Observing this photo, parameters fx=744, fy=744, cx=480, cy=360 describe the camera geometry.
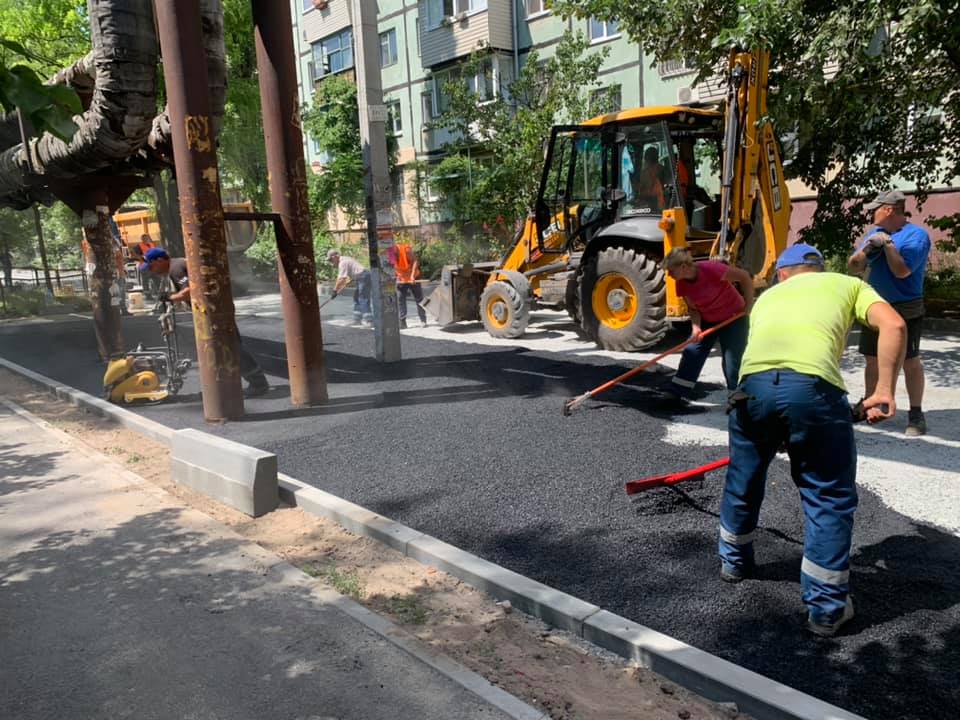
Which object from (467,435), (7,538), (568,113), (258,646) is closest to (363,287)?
(568,113)

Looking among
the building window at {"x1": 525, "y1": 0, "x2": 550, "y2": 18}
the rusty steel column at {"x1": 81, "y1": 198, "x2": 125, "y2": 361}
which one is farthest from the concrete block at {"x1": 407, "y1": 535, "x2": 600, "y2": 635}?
the building window at {"x1": 525, "y1": 0, "x2": 550, "y2": 18}

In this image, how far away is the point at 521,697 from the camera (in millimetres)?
2959

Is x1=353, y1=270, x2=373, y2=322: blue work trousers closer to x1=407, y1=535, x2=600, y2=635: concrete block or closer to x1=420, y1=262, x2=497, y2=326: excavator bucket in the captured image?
x1=420, y1=262, x2=497, y2=326: excavator bucket

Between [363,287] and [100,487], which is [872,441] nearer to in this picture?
[100,487]

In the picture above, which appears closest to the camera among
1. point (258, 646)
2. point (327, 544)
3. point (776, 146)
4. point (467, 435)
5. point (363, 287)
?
point (258, 646)

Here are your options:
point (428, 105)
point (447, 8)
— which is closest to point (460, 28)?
point (447, 8)

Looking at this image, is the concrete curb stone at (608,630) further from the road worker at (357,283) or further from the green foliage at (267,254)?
the green foliage at (267,254)

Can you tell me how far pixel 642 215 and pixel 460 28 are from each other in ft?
61.9

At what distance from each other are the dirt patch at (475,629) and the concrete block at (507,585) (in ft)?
0.15

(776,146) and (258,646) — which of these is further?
(776,146)

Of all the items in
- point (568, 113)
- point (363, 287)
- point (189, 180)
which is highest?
point (568, 113)

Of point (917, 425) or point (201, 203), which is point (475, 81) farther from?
point (917, 425)

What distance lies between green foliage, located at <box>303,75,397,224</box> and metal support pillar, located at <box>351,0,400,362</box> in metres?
18.1

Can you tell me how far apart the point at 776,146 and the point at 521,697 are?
7.95 meters
